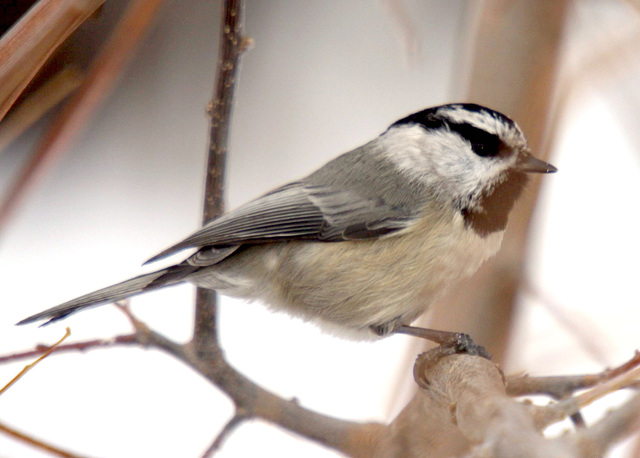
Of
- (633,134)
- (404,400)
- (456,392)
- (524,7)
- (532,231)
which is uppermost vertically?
(524,7)

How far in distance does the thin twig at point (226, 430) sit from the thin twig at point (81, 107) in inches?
19.0

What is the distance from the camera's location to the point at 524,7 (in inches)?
54.8

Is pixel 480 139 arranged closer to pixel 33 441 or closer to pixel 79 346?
pixel 79 346

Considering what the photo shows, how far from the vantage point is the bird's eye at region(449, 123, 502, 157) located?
1.36 meters

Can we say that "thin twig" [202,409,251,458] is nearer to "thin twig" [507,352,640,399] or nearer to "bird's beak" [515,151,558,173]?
"thin twig" [507,352,640,399]

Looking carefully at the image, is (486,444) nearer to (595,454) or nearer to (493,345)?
(595,454)

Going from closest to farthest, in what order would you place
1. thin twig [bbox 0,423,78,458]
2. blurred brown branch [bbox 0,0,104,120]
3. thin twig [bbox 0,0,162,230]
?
blurred brown branch [bbox 0,0,104,120]
thin twig [bbox 0,423,78,458]
thin twig [bbox 0,0,162,230]

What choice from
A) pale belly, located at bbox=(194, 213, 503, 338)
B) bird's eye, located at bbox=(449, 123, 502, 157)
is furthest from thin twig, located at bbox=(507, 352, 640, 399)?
bird's eye, located at bbox=(449, 123, 502, 157)

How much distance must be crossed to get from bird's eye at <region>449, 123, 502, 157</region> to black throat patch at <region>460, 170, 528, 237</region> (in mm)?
61

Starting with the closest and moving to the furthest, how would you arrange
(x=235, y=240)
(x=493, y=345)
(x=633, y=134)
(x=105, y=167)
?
(x=633, y=134) → (x=493, y=345) → (x=235, y=240) → (x=105, y=167)

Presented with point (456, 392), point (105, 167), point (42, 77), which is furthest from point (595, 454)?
point (105, 167)

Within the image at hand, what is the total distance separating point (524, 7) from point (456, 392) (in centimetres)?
88

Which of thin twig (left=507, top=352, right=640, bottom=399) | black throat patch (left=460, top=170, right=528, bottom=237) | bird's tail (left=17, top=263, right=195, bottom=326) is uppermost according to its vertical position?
black throat patch (left=460, top=170, right=528, bottom=237)

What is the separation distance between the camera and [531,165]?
131cm
